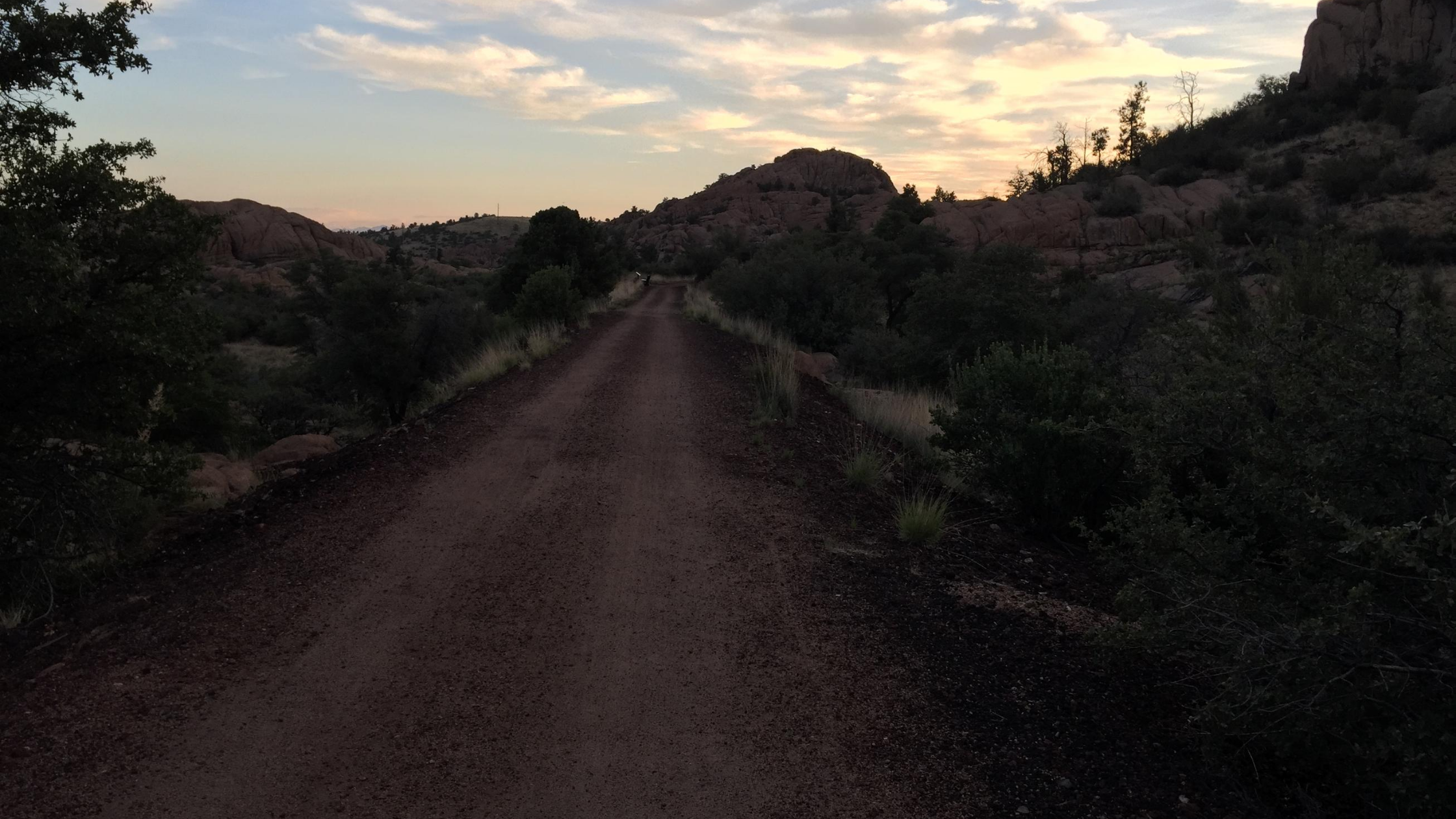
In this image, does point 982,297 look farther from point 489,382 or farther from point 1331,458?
point 1331,458

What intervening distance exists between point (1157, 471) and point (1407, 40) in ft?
229

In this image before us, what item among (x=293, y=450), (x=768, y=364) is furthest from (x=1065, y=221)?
(x=293, y=450)

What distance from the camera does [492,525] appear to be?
7.48 metres

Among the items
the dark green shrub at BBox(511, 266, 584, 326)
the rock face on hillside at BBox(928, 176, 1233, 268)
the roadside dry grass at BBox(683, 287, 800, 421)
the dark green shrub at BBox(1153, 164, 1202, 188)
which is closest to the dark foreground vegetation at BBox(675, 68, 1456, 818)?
the roadside dry grass at BBox(683, 287, 800, 421)

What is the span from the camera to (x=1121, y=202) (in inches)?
1978

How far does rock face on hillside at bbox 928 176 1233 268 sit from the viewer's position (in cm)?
4781

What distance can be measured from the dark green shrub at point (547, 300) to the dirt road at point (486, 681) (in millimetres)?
19522

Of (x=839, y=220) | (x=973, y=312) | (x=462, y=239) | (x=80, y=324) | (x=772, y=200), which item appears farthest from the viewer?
(x=462, y=239)

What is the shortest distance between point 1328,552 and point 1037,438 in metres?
4.07

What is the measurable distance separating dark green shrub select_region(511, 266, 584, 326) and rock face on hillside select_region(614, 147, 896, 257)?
247 feet

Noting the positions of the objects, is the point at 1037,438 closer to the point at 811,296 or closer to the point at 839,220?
the point at 811,296

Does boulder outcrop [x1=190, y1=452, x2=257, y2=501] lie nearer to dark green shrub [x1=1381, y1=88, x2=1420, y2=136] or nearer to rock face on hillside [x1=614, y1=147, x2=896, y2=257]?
dark green shrub [x1=1381, y1=88, x2=1420, y2=136]

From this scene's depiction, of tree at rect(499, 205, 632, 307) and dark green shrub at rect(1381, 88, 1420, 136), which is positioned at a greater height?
dark green shrub at rect(1381, 88, 1420, 136)

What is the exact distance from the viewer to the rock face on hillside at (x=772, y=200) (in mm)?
109500
